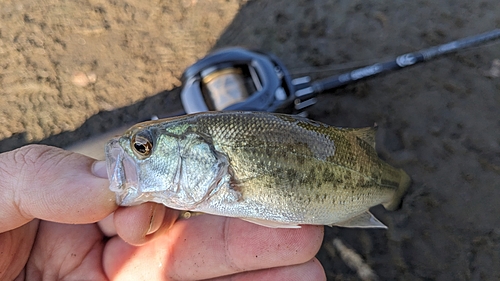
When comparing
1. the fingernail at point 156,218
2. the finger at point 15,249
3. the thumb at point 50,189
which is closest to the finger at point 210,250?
the fingernail at point 156,218

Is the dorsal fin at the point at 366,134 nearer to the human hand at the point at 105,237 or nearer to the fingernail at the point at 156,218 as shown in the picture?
the human hand at the point at 105,237

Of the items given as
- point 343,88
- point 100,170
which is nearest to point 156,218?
point 100,170

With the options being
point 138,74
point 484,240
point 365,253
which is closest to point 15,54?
Result: point 138,74

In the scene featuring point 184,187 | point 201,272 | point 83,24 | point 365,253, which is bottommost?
point 365,253

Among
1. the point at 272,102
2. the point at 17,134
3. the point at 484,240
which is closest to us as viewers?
the point at 272,102

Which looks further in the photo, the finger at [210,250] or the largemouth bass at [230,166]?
the finger at [210,250]

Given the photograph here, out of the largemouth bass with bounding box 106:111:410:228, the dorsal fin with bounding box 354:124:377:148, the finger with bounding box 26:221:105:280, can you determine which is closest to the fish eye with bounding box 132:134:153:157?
the largemouth bass with bounding box 106:111:410:228

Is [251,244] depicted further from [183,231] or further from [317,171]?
[317,171]
